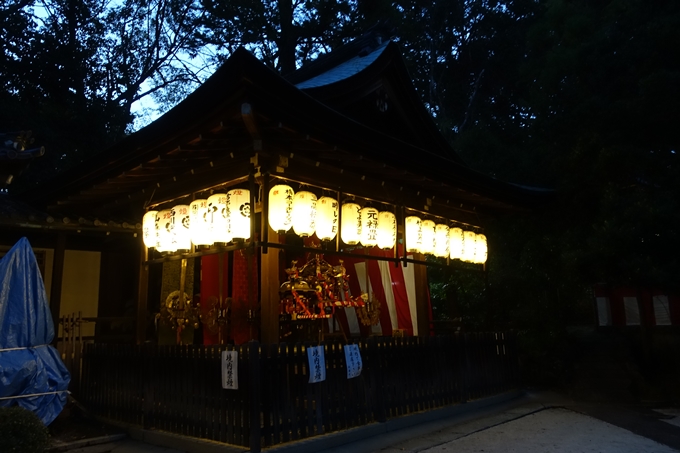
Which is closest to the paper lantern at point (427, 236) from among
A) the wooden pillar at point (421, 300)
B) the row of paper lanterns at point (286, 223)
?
the row of paper lanterns at point (286, 223)

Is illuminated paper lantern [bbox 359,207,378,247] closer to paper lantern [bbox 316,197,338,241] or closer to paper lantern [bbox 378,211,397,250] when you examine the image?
paper lantern [bbox 378,211,397,250]

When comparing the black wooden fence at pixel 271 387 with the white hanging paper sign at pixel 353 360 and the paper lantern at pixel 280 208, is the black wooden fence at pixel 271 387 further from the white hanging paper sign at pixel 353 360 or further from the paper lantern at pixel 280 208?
the paper lantern at pixel 280 208

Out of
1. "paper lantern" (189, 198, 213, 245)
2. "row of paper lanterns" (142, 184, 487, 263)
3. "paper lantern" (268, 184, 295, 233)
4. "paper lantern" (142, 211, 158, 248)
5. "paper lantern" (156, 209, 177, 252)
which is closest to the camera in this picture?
"paper lantern" (268, 184, 295, 233)

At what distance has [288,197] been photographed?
7.88 meters

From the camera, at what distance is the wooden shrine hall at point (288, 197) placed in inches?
289

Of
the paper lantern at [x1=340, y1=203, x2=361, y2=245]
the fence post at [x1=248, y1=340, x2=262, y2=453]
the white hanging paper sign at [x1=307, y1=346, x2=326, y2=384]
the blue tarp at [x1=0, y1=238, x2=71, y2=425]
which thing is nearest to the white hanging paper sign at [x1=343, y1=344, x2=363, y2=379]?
the white hanging paper sign at [x1=307, y1=346, x2=326, y2=384]

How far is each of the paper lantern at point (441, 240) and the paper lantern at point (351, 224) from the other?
2.60 metres

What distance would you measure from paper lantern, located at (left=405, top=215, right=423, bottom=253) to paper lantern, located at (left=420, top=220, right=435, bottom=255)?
0.36 feet

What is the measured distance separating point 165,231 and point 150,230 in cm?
51

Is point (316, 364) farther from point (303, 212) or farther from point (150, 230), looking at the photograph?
point (150, 230)

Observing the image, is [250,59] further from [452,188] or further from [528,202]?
[528,202]

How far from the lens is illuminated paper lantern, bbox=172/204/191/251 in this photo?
29.0 feet

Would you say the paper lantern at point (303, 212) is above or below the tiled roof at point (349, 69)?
below

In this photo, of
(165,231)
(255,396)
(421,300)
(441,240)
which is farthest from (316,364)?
(441,240)
